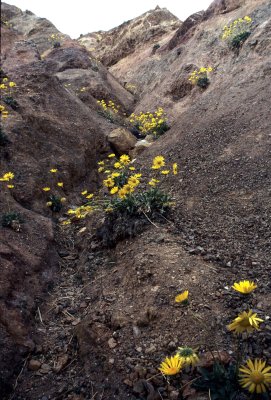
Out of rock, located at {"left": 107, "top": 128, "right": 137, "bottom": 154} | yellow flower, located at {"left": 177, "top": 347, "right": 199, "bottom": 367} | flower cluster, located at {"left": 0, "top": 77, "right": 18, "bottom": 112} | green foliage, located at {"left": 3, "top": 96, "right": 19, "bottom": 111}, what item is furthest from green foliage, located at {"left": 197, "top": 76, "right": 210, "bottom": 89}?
yellow flower, located at {"left": 177, "top": 347, "right": 199, "bottom": 367}

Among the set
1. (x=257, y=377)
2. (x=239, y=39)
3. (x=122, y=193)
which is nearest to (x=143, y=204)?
(x=122, y=193)

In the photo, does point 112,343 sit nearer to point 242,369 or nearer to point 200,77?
point 242,369

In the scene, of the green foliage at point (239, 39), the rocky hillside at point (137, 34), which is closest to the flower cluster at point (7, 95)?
the green foliage at point (239, 39)

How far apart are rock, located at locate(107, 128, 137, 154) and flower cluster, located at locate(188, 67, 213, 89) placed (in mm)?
3641

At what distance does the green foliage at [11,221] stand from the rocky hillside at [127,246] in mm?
28

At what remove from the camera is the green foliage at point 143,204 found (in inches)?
191

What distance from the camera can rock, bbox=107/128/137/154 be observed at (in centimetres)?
970

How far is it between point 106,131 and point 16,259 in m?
6.41

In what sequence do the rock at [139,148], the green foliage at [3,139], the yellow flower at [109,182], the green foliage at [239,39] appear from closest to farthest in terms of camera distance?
the yellow flower at [109,182] → the green foliage at [3,139] → the rock at [139,148] → the green foliage at [239,39]

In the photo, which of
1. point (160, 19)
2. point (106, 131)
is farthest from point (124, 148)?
point (160, 19)

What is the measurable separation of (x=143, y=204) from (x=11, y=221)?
197cm

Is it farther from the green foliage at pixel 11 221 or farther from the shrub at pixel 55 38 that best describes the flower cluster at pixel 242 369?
the shrub at pixel 55 38

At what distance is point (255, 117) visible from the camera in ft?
24.0

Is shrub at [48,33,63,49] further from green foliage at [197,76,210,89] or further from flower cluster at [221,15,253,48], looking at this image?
green foliage at [197,76,210,89]
